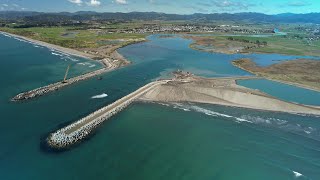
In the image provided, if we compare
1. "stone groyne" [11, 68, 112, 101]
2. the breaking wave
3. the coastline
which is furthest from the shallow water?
the coastline

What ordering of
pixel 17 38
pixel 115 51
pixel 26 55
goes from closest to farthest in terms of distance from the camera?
pixel 26 55 < pixel 115 51 < pixel 17 38

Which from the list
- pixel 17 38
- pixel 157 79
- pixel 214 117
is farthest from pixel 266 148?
pixel 17 38

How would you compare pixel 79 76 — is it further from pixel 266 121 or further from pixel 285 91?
pixel 285 91

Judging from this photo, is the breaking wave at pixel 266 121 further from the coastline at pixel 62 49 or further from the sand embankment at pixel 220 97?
the coastline at pixel 62 49

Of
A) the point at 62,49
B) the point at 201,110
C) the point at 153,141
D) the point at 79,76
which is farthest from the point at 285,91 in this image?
the point at 62,49

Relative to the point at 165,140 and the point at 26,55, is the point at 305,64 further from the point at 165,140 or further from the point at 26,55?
the point at 26,55
